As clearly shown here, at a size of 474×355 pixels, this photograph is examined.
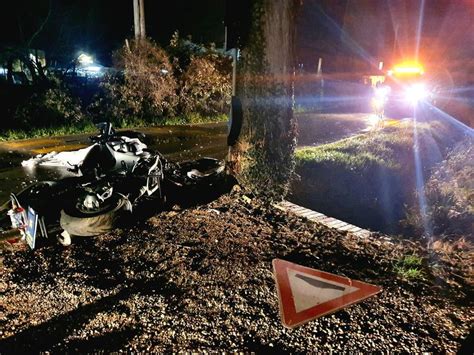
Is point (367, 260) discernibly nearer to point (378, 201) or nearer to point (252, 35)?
point (378, 201)

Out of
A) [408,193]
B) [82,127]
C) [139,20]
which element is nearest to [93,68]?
[139,20]

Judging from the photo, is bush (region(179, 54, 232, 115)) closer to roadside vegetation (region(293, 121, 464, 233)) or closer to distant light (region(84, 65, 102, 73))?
roadside vegetation (region(293, 121, 464, 233))

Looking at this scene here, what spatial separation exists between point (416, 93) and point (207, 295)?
17.5m

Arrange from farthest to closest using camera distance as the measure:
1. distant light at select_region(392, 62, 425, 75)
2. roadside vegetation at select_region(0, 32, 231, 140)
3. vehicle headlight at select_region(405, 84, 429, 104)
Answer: distant light at select_region(392, 62, 425, 75)
vehicle headlight at select_region(405, 84, 429, 104)
roadside vegetation at select_region(0, 32, 231, 140)

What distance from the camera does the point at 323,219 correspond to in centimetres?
530

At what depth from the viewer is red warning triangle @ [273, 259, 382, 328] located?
126 inches

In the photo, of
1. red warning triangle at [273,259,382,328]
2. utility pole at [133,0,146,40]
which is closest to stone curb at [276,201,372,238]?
red warning triangle at [273,259,382,328]

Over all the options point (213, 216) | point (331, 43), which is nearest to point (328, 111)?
point (331, 43)

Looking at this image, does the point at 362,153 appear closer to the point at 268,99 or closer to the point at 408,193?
the point at 408,193

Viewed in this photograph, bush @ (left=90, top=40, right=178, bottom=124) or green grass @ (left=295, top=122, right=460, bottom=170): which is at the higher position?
bush @ (left=90, top=40, right=178, bottom=124)

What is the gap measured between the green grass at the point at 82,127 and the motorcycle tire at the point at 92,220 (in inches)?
357

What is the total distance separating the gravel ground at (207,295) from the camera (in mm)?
2943

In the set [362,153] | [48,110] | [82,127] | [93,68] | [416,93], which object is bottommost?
[362,153]

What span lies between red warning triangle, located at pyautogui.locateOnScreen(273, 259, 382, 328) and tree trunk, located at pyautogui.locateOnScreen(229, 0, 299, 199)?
2.27 metres
